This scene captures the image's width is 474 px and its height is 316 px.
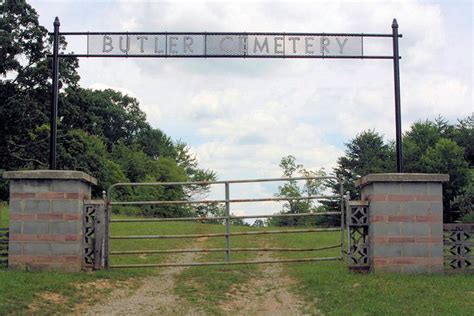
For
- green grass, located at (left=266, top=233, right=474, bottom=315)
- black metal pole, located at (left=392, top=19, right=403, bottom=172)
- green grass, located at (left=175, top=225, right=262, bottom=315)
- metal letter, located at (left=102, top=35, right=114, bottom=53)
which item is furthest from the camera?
metal letter, located at (left=102, top=35, right=114, bottom=53)

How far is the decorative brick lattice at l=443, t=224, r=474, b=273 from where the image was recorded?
11.5 m

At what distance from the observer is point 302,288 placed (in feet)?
33.6

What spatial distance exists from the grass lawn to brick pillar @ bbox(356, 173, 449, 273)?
354mm

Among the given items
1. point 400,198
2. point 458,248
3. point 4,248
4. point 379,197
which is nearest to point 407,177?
point 400,198

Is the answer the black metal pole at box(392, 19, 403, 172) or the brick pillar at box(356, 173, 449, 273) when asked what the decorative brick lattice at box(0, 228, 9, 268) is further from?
the black metal pole at box(392, 19, 403, 172)

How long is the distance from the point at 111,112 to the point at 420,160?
3408 cm

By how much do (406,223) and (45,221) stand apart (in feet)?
21.4

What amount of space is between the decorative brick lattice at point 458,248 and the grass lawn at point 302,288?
374 mm

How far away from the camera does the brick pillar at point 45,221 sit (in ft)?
37.1

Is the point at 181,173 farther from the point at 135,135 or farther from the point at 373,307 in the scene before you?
the point at 373,307

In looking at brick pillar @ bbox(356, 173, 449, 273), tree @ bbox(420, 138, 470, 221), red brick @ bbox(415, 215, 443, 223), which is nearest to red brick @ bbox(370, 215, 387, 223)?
brick pillar @ bbox(356, 173, 449, 273)

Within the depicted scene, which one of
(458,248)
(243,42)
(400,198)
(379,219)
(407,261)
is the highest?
(243,42)

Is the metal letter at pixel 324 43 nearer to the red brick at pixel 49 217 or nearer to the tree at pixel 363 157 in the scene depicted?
the red brick at pixel 49 217

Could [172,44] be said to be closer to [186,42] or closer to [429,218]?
[186,42]
